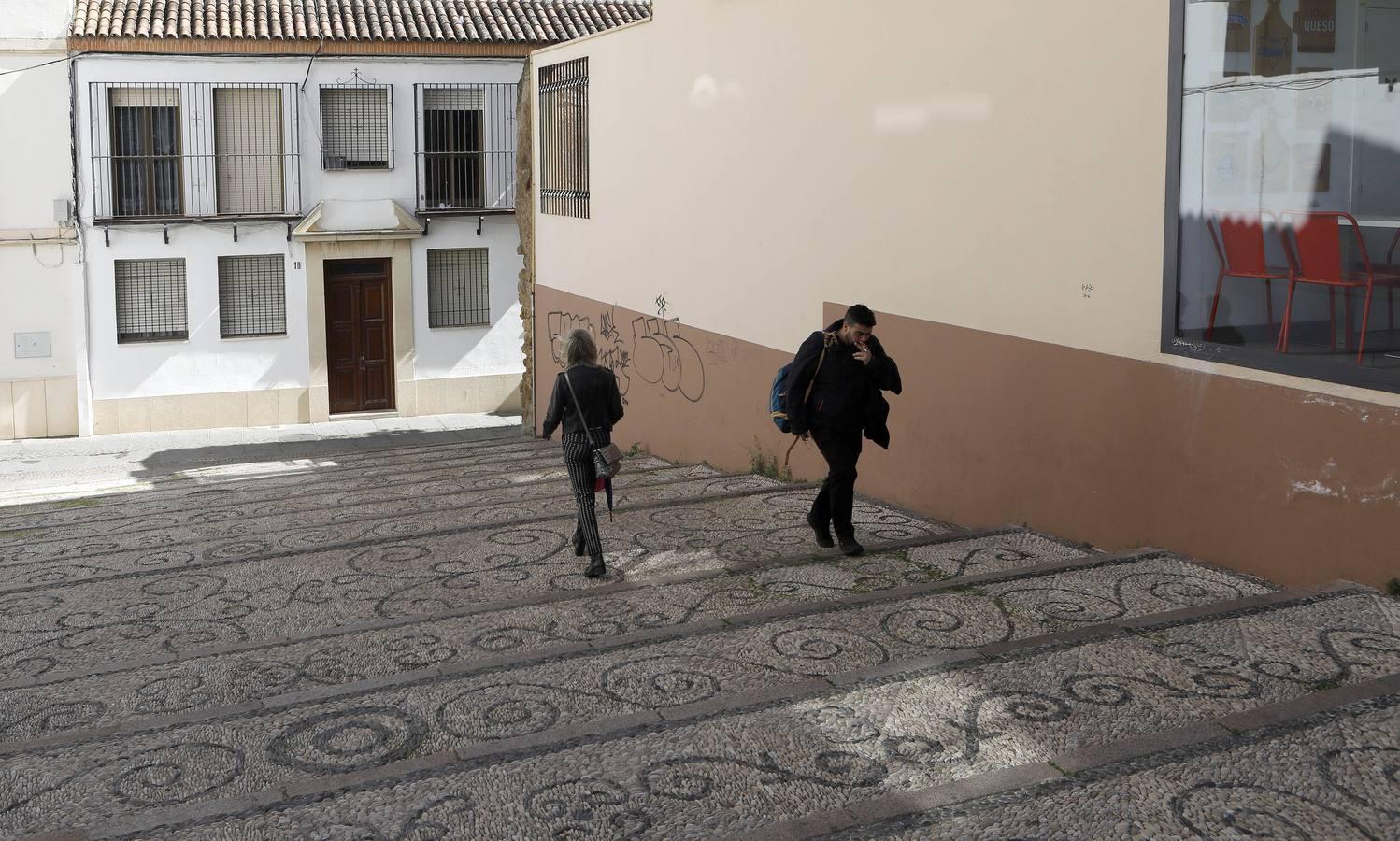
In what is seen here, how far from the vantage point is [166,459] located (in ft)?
65.7

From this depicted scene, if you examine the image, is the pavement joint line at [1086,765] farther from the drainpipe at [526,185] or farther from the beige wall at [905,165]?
the drainpipe at [526,185]

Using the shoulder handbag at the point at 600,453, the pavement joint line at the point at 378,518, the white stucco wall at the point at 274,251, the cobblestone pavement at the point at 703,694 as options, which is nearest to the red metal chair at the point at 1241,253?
the cobblestone pavement at the point at 703,694

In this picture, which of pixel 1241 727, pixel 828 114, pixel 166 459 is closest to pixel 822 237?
pixel 828 114

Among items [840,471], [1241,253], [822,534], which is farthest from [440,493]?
[1241,253]

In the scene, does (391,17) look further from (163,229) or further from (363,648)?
(363,648)

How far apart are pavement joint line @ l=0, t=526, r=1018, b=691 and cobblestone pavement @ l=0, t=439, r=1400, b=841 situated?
0.03 m

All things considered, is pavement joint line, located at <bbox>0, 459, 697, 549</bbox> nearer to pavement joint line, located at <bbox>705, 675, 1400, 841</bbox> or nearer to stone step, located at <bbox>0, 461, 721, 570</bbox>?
stone step, located at <bbox>0, 461, 721, 570</bbox>

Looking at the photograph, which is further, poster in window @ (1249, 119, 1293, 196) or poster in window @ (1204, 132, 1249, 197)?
poster in window @ (1204, 132, 1249, 197)

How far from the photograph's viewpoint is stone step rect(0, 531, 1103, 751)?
5.59m

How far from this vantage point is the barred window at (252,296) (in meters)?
22.3

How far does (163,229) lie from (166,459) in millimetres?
4023

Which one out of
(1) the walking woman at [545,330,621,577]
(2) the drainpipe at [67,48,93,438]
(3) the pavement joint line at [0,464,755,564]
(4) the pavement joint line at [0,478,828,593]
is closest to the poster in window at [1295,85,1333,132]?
(4) the pavement joint line at [0,478,828,593]

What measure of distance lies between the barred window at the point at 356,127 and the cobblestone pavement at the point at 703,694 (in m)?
15.3

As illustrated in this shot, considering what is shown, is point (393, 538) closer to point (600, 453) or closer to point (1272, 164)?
point (600, 453)
